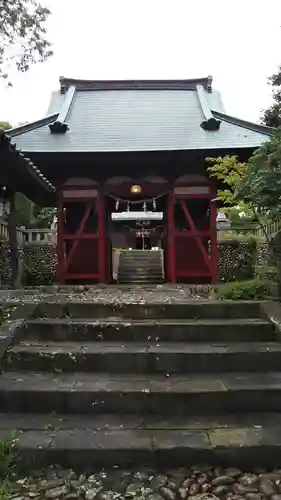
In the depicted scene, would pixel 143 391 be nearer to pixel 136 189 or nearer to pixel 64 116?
pixel 136 189

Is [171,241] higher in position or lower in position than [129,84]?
lower

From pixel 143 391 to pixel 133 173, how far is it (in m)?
7.12

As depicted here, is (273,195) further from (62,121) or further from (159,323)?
(62,121)

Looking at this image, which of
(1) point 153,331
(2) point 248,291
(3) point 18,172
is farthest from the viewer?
(3) point 18,172

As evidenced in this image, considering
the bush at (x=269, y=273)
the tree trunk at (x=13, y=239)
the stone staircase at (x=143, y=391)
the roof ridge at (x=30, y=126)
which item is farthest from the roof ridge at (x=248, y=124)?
the stone staircase at (x=143, y=391)

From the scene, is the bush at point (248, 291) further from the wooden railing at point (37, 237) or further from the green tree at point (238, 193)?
the wooden railing at point (37, 237)

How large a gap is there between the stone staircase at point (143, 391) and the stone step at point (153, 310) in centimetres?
12

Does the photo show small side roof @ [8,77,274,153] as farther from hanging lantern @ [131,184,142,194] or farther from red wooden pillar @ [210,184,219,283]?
red wooden pillar @ [210,184,219,283]

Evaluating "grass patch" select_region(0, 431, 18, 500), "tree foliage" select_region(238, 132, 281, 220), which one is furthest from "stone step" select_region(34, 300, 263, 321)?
"grass patch" select_region(0, 431, 18, 500)

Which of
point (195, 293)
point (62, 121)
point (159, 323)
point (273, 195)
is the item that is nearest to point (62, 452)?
point (159, 323)

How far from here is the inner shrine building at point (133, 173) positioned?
352 inches

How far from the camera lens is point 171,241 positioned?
31.2 ft

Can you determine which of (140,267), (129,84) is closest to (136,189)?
(129,84)

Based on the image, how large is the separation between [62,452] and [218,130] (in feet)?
28.3
